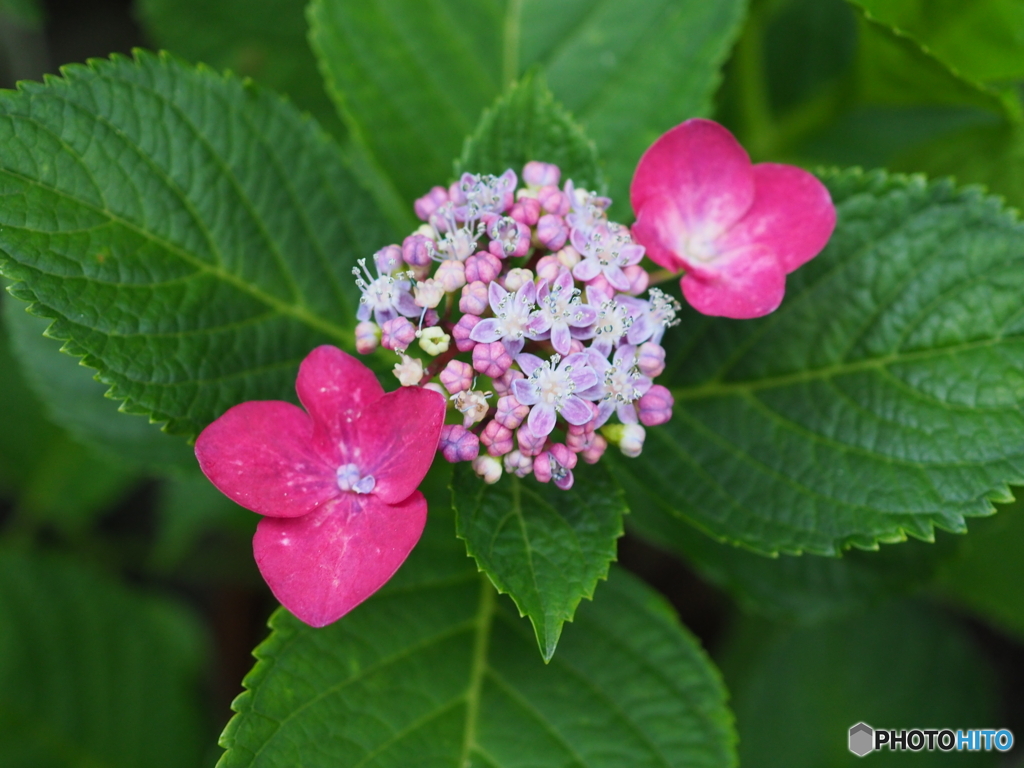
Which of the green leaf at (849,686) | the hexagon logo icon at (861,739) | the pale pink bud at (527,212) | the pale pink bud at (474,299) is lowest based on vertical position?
the hexagon logo icon at (861,739)

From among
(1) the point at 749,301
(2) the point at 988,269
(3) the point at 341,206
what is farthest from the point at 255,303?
(2) the point at 988,269

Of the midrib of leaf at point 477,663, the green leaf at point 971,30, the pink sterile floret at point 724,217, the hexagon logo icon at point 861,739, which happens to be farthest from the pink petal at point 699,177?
the hexagon logo icon at point 861,739

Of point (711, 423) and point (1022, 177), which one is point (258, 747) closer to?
point (711, 423)

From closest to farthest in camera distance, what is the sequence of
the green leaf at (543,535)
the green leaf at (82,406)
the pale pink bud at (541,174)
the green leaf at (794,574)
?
1. the green leaf at (543,535)
2. the pale pink bud at (541,174)
3. the green leaf at (794,574)
4. the green leaf at (82,406)

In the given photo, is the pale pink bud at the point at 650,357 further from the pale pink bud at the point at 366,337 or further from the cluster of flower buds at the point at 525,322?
the pale pink bud at the point at 366,337

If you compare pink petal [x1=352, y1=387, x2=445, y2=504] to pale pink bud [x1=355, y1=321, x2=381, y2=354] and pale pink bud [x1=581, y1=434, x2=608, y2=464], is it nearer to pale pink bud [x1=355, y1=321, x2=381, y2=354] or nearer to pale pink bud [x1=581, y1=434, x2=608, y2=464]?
pale pink bud [x1=355, y1=321, x2=381, y2=354]

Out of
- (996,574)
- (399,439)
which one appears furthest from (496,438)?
(996,574)

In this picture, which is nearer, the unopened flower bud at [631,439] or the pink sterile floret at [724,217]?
the unopened flower bud at [631,439]

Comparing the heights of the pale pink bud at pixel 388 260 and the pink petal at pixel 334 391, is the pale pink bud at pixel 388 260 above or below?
above
